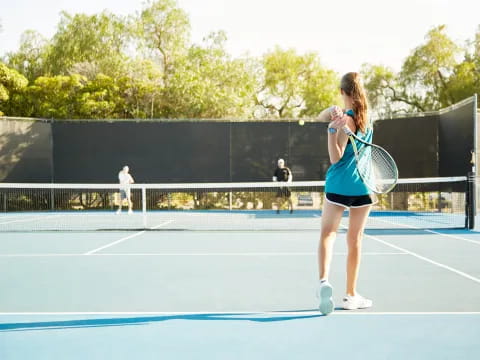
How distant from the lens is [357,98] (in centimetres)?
315

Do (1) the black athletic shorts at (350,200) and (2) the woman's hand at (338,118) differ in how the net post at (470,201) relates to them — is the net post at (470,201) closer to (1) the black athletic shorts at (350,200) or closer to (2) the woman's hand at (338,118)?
(1) the black athletic shorts at (350,200)

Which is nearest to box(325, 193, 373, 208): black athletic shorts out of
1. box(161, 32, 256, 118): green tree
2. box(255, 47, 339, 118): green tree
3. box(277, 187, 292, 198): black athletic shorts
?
box(277, 187, 292, 198): black athletic shorts

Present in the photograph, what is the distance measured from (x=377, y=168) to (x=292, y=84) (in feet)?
97.8

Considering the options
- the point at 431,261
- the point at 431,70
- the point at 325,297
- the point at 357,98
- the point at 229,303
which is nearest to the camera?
the point at 357,98

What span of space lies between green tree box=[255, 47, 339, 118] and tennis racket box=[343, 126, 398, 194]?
29.2m

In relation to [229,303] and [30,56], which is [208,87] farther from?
[229,303]

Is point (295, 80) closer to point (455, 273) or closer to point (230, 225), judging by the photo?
point (230, 225)

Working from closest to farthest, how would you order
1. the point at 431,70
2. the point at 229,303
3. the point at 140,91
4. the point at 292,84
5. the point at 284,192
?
the point at 229,303 → the point at 284,192 → the point at 140,91 → the point at 431,70 → the point at 292,84

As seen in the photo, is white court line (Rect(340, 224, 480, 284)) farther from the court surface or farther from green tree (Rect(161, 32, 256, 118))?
green tree (Rect(161, 32, 256, 118))

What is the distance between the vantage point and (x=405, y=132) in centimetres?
1495

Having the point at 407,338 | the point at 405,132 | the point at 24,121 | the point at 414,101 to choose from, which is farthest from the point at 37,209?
the point at 414,101

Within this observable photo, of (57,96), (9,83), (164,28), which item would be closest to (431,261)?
(57,96)

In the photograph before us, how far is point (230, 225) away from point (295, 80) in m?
23.7

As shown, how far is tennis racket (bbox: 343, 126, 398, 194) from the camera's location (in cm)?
318
